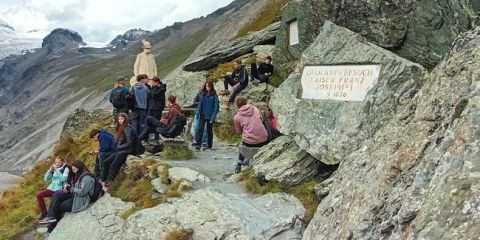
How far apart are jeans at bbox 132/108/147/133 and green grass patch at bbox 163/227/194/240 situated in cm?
880

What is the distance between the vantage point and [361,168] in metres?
8.84

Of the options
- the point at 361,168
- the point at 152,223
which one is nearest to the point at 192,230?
A: the point at 152,223

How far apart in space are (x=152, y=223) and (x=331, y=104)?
5313 mm

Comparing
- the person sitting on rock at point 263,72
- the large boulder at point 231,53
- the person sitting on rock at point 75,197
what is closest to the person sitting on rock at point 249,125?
the person sitting on rock at point 75,197

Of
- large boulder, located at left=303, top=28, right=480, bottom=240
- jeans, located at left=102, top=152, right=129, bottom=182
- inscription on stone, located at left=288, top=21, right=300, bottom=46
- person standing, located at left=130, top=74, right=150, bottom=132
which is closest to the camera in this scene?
large boulder, located at left=303, top=28, right=480, bottom=240

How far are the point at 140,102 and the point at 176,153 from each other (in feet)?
8.17

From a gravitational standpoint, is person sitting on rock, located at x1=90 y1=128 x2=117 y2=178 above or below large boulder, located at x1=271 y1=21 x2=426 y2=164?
below

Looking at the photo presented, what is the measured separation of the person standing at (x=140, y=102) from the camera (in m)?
19.6

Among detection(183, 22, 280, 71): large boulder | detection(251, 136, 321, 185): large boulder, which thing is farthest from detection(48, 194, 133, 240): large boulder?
detection(183, 22, 280, 71): large boulder

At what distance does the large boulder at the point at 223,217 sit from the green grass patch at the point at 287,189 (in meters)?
0.22

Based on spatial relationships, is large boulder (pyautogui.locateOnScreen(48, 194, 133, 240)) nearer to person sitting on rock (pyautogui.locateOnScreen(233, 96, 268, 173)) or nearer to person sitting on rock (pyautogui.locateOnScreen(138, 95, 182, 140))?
person sitting on rock (pyautogui.locateOnScreen(138, 95, 182, 140))

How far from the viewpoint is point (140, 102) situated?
1961 cm

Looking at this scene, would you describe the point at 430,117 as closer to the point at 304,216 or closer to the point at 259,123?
the point at 304,216

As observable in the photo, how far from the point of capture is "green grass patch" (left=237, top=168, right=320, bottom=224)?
1252cm
